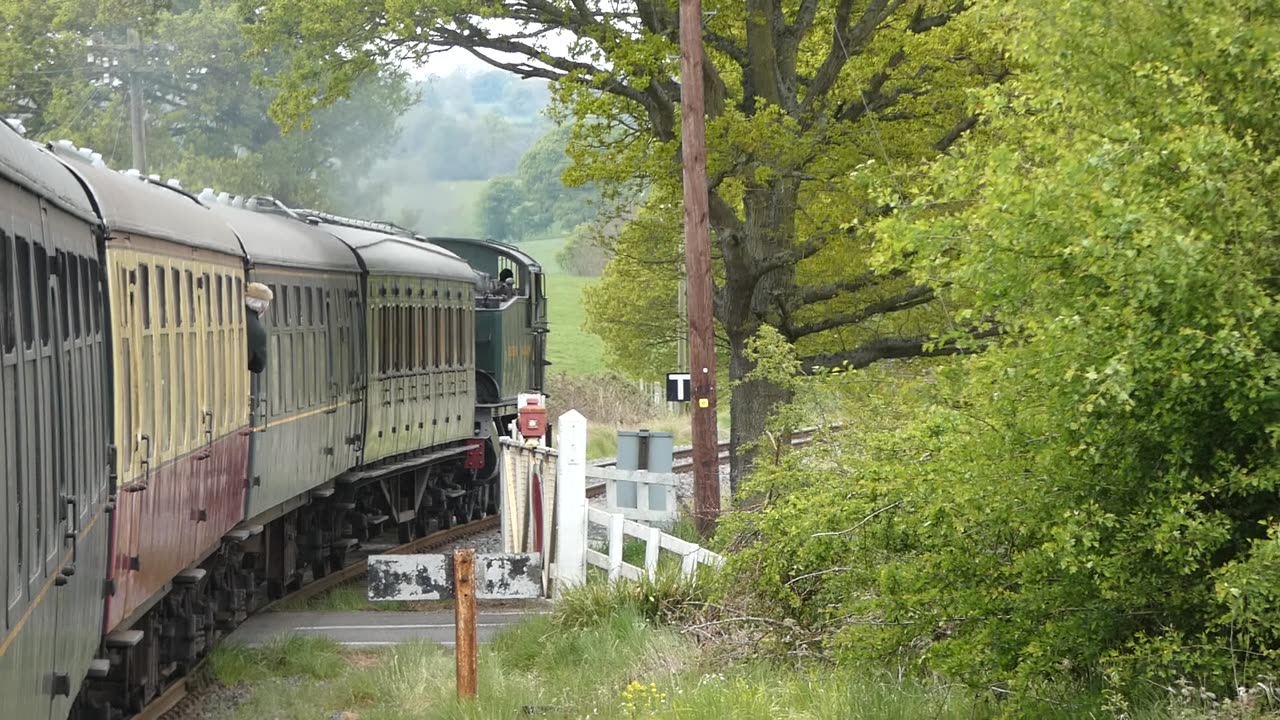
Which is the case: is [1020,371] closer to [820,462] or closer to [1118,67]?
[1118,67]

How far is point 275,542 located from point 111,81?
4715 cm

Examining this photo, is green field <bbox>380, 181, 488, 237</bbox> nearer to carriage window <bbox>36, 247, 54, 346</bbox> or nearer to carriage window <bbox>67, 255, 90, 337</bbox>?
carriage window <bbox>67, 255, 90, 337</bbox>

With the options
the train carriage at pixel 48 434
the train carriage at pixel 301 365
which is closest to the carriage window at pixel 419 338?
the train carriage at pixel 301 365

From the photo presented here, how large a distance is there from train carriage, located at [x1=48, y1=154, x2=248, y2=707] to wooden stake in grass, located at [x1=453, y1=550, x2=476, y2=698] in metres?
1.60

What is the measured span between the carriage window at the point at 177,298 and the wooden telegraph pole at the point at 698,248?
717cm

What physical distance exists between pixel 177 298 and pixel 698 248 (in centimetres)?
753

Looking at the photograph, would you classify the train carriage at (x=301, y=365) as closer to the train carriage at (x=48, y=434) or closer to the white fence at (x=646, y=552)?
the white fence at (x=646, y=552)

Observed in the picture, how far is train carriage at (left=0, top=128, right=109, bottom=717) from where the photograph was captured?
4891mm

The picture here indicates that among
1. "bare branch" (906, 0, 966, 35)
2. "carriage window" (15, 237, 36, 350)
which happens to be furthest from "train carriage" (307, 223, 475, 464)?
"carriage window" (15, 237, 36, 350)

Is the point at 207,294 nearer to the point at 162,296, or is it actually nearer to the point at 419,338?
the point at 162,296

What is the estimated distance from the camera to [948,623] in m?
8.26

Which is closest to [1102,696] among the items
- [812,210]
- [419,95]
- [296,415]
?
[296,415]

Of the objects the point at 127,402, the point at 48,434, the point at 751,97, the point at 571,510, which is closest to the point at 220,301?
the point at 127,402

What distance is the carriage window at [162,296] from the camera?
9.55 metres
